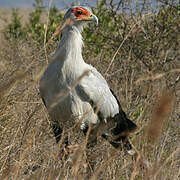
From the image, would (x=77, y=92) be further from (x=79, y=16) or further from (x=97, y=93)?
(x=79, y=16)

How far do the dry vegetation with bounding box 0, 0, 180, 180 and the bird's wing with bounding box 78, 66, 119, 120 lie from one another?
0.66 ft

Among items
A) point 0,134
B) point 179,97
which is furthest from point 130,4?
point 0,134

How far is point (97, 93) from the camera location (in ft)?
13.4

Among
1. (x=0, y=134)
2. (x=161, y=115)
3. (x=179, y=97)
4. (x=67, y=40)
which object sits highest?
(x=161, y=115)

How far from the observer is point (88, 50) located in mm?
6270

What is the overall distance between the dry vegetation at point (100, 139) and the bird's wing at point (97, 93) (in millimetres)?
201

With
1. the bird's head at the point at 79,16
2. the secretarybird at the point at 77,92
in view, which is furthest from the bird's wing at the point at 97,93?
the bird's head at the point at 79,16

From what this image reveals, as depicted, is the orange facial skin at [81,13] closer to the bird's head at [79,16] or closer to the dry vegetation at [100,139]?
the bird's head at [79,16]

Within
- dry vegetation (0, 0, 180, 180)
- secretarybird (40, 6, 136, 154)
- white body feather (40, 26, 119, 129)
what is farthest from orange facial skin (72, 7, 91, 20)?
dry vegetation (0, 0, 180, 180)

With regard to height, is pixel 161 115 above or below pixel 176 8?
above

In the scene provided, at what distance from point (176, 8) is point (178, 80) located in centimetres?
99

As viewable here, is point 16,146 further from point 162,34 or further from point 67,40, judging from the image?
point 162,34

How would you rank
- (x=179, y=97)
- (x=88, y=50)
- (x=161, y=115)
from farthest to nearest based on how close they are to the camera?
(x=88, y=50) → (x=179, y=97) → (x=161, y=115)

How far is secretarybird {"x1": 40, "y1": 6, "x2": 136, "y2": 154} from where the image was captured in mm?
3953
